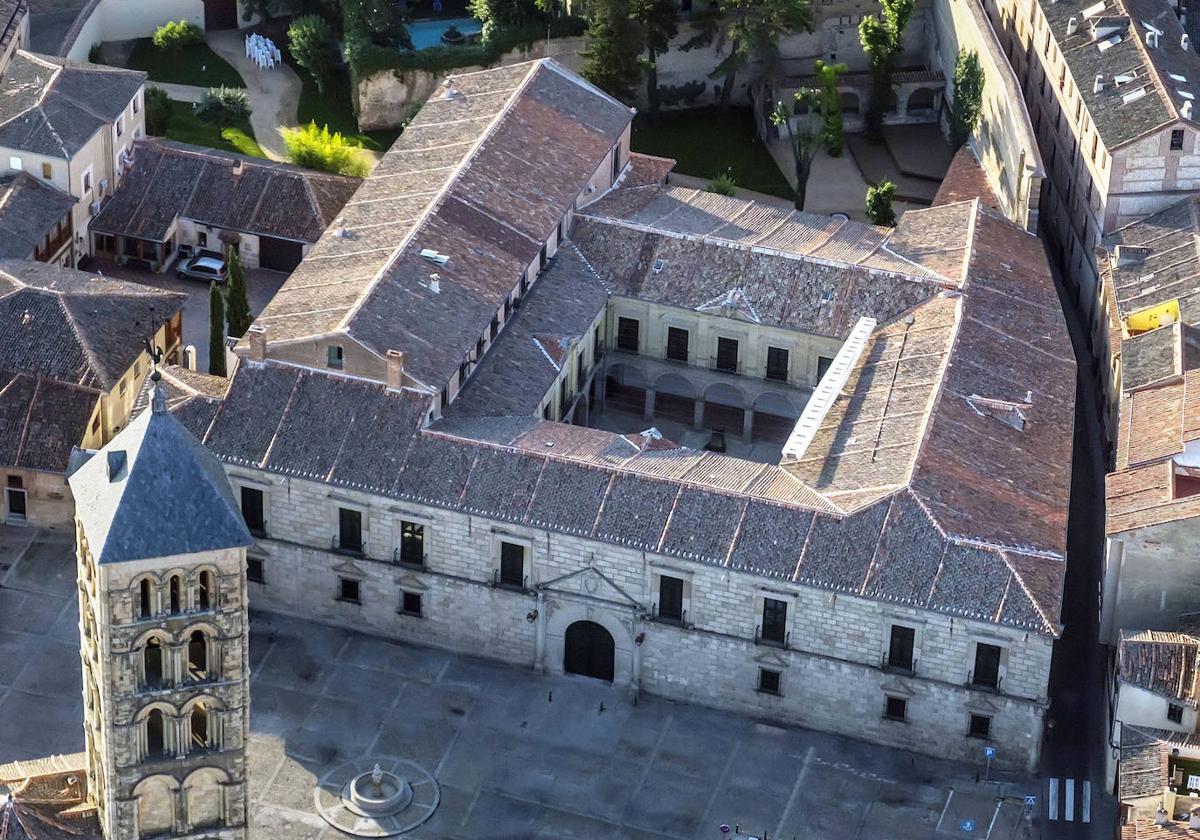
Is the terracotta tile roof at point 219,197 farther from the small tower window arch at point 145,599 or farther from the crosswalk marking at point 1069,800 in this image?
the small tower window arch at point 145,599

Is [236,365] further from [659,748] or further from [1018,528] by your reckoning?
[1018,528]

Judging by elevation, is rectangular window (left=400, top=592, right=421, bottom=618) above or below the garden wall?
below

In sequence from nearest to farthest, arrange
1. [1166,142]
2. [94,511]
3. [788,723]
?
[94,511]
[788,723]
[1166,142]

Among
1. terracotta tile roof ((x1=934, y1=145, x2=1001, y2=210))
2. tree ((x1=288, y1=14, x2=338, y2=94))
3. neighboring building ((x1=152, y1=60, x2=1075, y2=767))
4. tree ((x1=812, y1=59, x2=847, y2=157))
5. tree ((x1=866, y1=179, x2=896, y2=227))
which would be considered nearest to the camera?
neighboring building ((x1=152, y1=60, x2=1075, y2=767))

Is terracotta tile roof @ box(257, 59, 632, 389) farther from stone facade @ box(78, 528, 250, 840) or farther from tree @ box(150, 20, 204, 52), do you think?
tree @ box(150, 20, 204, 52)

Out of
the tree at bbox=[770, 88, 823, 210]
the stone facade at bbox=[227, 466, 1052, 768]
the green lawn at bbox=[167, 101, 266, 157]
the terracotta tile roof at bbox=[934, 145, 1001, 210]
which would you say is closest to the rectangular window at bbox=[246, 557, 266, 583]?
the stone facade at bbox=[227, 466, 1052, 768]

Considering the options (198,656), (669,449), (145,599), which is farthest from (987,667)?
(145,599)

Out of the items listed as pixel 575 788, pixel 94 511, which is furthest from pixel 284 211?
pixel 94 511
